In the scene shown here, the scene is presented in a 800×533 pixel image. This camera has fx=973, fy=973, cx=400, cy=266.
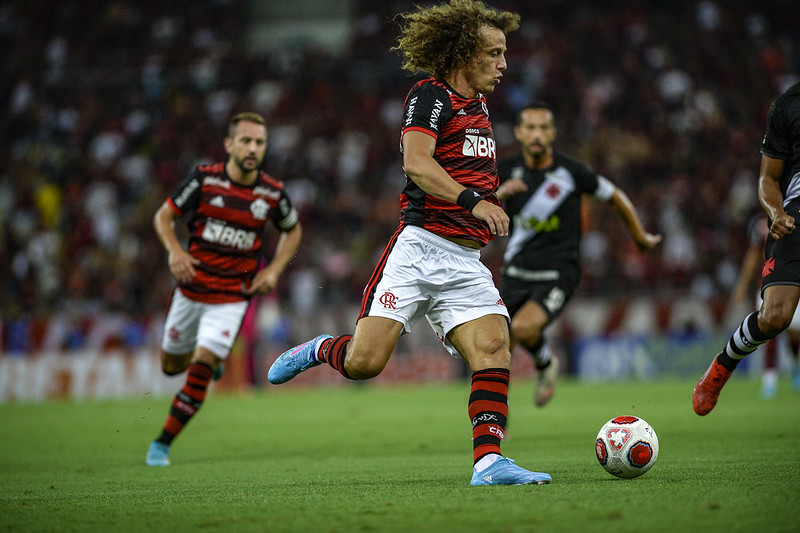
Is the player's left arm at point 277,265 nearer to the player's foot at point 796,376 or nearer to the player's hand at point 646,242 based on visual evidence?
the player's hand at point 646,242

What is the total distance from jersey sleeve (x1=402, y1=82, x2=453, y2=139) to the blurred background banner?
13741mm

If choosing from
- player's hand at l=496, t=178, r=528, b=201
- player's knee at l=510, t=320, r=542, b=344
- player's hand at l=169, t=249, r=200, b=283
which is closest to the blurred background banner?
player's knee at l=510, t=320, r=542, b=344

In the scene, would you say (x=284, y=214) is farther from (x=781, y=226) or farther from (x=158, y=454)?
(x=781, y=226)

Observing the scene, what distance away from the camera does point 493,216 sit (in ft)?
16.5

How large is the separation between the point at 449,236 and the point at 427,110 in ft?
2.42

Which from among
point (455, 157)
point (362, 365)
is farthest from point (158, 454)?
point (455, 157)

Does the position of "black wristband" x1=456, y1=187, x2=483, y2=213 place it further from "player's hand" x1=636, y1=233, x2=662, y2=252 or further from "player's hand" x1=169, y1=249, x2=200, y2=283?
"player's hand" x1=636, y1=233, x2=662, y2=252

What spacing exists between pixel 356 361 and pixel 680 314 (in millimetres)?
14066

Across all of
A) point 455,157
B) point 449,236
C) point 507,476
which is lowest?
point 507,476

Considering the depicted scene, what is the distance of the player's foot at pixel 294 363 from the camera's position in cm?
610

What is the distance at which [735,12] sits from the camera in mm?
24234

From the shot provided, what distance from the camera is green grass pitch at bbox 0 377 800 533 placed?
4.12m

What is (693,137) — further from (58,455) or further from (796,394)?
(58,455)

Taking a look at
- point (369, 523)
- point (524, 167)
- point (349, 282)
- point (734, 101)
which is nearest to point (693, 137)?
point (734, 101)
